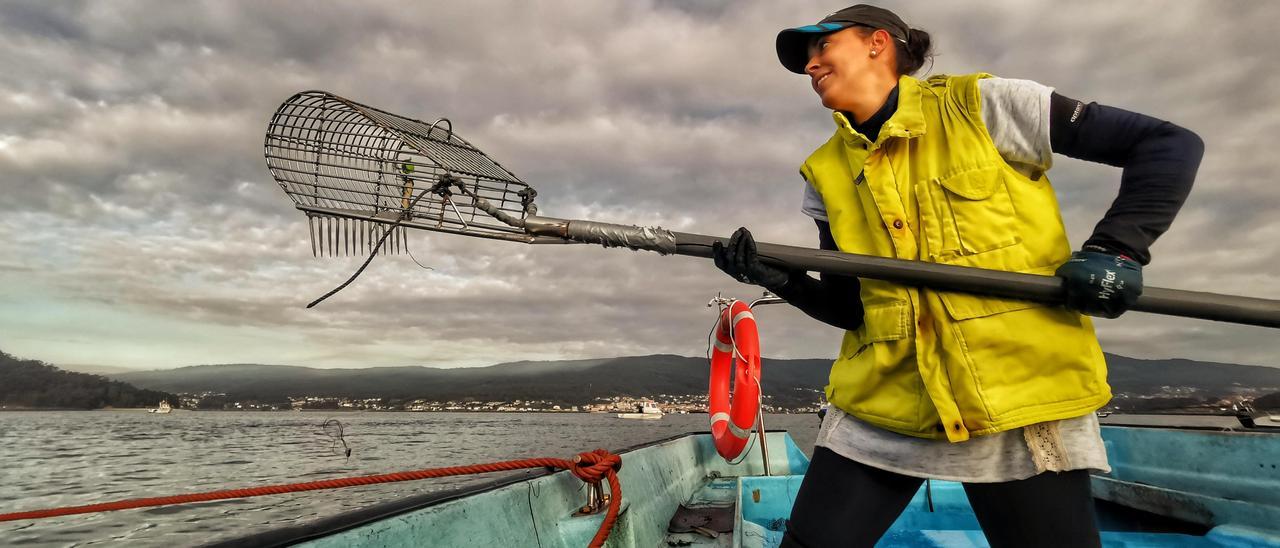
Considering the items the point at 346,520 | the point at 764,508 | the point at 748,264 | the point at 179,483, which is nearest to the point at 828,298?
the point at 748,264

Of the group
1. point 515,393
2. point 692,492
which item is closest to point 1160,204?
point 692,492

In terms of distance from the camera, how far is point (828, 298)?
2.15m

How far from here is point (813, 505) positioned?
1790 millimetres

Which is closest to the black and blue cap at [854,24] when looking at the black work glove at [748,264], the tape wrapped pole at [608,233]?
the black work glove at [748,264]

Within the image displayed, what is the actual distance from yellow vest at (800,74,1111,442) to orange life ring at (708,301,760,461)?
8.67 feet

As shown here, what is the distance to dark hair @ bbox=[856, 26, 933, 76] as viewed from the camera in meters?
1.99

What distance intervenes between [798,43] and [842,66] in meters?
0.27

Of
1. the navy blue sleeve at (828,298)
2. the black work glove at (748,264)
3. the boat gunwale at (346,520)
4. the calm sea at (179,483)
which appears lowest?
the calm sea at (179,483)

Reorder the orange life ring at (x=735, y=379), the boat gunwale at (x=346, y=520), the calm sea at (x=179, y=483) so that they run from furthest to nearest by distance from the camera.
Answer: the calm sea at (x=179, y=483) < the orange life ring at (x=735, y=379) < the boat gunwale at (x=346, y=520)

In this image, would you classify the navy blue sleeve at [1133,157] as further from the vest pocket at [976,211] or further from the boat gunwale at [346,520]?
the boat gunwale at [346,520]

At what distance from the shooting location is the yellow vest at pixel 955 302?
155 cm

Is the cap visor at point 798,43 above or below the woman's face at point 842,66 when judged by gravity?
above

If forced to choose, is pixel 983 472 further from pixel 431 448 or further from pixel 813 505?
pixel 431 448

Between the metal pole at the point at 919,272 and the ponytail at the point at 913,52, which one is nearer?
the metal pole at the point at 919,272
